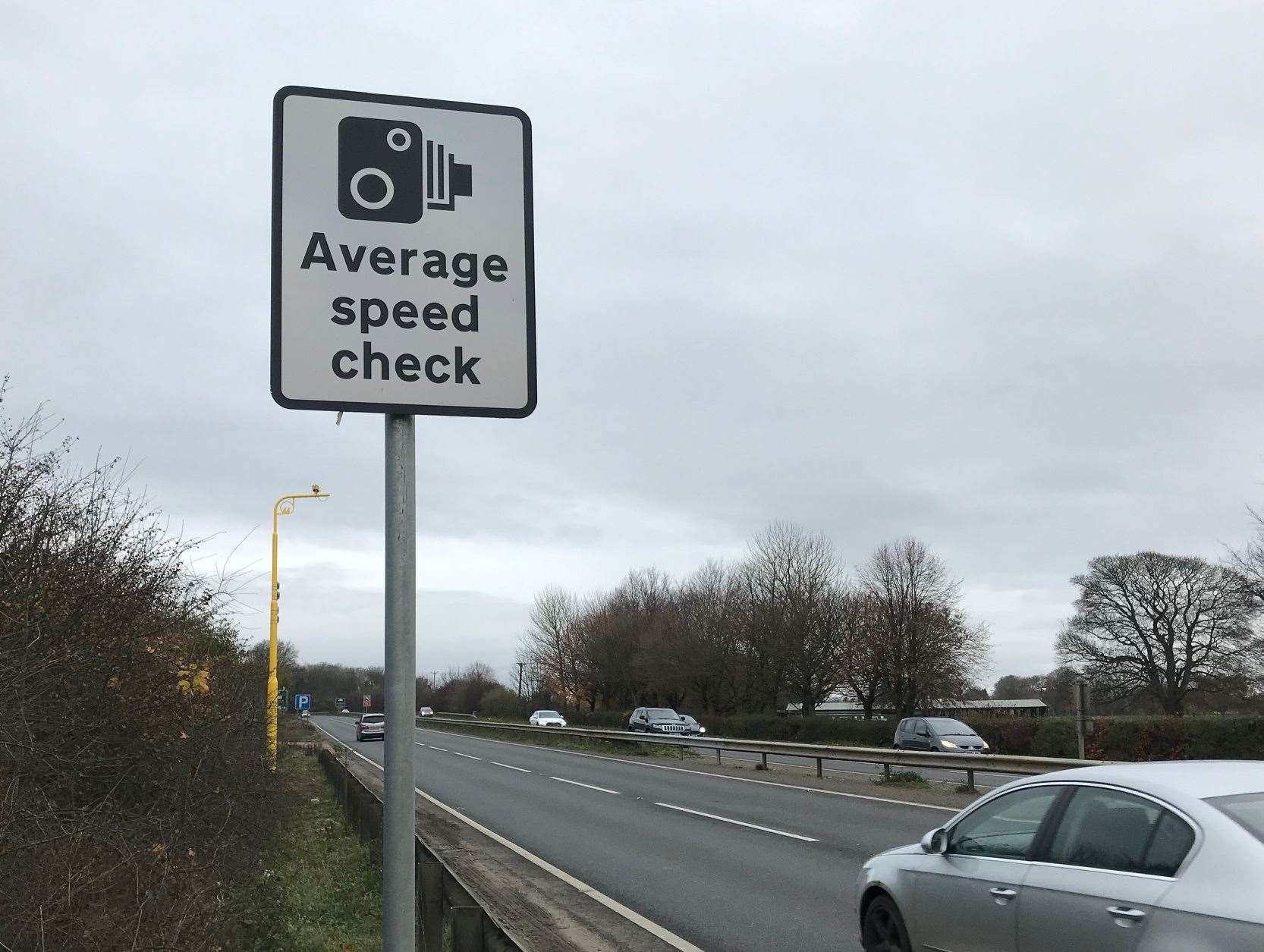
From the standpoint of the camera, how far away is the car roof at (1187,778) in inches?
205

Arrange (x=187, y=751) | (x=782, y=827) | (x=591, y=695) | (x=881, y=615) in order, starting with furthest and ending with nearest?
(x=591, y=695) → (x=881, y=615) → (x=782, y=827) → (x=187, y=751)

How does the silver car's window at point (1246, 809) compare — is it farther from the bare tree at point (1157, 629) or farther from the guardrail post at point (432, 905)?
the bare tree at point (1157, 629)

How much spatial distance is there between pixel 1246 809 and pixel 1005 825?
5.39 feet

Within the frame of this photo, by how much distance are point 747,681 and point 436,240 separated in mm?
63959

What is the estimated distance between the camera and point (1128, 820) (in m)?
5.41

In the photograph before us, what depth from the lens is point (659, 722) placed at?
50.9 meters

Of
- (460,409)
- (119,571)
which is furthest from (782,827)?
(460,409)

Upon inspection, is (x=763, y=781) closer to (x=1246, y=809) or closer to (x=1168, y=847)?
(x=1168, y=847)

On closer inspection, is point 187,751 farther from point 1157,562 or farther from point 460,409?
point 1157,562

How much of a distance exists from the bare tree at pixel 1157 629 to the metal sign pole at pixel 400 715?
213 ft

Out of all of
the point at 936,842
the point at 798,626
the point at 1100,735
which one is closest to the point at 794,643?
the point at 798,626

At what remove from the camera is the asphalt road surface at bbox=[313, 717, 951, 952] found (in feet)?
32.9

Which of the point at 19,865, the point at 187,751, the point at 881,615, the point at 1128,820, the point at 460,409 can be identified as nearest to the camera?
the point at 460,409

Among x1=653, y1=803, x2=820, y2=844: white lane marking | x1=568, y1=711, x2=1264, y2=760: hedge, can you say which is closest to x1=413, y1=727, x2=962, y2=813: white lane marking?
x1=653, y1=803, x2=820, y2=844: white lane marking
